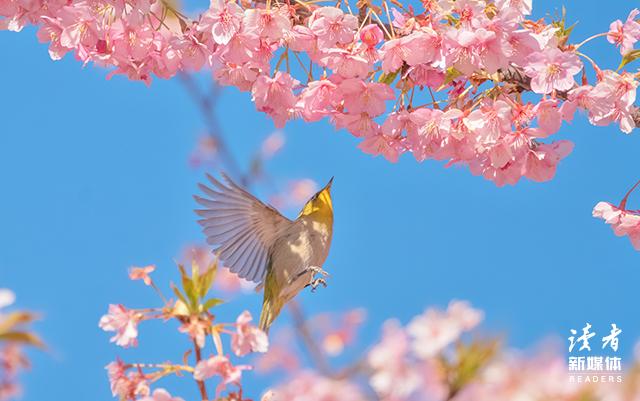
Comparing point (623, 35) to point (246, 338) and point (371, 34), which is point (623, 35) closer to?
point (371, 34)

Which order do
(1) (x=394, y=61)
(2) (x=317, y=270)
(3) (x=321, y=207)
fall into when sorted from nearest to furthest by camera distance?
(1) (x=394, y=61) < (2) (x=317, y=270) < (3) (x=321, y=207)

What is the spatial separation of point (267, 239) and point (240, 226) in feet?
0.65

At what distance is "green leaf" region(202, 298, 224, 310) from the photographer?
273cm

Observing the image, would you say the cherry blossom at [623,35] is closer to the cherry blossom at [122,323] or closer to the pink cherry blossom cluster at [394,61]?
the pink cherry blossom cluster at [394,61]

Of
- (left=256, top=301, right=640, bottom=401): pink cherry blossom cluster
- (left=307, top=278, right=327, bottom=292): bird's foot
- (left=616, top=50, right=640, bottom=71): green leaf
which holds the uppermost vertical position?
(left=616, top=50, right=640, bottom=71): green leaf

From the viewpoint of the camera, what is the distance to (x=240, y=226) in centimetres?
416

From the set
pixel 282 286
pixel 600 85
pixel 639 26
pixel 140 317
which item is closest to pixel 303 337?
pixel 282 286

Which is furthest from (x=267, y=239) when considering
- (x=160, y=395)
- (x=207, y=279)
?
(x=160, y=395)

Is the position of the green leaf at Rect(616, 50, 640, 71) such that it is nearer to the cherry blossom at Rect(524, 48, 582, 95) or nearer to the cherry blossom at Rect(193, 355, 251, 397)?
the cherry blossom at Rect(524, 48, 582, 95)

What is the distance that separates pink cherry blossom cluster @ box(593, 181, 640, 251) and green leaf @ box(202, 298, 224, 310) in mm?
1924

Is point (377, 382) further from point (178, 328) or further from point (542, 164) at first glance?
point (542, 164)

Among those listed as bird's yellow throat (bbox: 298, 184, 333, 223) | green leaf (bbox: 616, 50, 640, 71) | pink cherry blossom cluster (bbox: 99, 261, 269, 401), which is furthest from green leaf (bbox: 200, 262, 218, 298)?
green leaf (bbox: 616, 50, 640, 71)

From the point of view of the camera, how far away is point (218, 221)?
4.07 meters

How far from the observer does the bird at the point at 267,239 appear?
4.05 meters
